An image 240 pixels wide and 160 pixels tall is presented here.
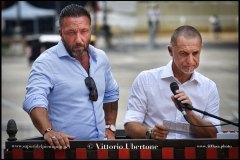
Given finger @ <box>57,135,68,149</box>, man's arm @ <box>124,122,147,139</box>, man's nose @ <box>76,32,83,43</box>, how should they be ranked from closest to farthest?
finger @ <box>57,135,68,149</box>
man's nose @ <box>76,32,83,43</box>
man's arm @ <box>124,122,147,139</box>

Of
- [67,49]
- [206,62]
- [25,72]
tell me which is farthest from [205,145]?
[206,62]

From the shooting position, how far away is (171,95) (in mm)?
5641

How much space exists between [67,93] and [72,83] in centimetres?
7

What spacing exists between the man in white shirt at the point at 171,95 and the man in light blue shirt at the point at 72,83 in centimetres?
25

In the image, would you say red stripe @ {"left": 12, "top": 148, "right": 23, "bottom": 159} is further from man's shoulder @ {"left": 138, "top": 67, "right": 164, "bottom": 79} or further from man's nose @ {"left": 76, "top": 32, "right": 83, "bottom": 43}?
man's shoulder @ {"left": 138, "top": 67, "right": 164, "bottom": 79}

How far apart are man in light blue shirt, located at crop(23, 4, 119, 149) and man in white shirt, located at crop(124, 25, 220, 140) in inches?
9.7

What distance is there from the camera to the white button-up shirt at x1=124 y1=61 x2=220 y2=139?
564 centimetres

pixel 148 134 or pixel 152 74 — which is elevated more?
pixel 152 74

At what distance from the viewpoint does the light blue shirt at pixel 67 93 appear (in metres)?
5.41

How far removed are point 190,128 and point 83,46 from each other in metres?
0.85

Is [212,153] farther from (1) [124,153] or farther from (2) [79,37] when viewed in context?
(2) [79,37]

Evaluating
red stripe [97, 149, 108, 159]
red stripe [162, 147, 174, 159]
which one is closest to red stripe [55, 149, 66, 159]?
red stripe [97, 149, 108, 159]

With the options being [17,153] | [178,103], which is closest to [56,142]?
[17,153]

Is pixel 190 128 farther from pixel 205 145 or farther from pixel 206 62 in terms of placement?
pixel 206 62
